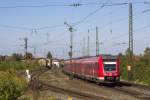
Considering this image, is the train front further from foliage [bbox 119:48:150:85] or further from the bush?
the bush

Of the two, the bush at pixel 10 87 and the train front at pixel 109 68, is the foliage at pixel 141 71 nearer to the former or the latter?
the train front at pixel 109 68

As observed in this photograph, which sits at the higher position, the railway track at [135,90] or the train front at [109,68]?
the train front at [109,68]

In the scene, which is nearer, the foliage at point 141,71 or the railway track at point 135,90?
the railway track at point 135,90

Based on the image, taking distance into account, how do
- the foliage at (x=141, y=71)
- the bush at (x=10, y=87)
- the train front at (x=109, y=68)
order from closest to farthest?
1. the bush at (x=10, y=87)
2. the train front at (x=109, y=68)
3. the foliage at (x=141, y=71)

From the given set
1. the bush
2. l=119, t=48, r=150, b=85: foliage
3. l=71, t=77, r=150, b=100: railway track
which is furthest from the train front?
the bush

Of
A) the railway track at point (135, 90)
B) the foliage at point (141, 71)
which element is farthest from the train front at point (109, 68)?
the foliage at point (141, 71)

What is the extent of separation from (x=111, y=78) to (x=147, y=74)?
13.9 m

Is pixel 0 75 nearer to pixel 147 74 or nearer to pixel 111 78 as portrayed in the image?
pixel 111 78

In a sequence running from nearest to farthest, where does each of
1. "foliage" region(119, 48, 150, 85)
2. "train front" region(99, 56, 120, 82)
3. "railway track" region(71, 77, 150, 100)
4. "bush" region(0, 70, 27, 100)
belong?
"bush" region(0, 70, 27, 100), "railway track" region(71, 77, 150, 100), "train front" region(99, 56, 120, 82), "foliage" region(119, 48, 150, 85)

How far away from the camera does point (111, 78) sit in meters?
47.2

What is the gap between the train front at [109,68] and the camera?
4694 centimetres

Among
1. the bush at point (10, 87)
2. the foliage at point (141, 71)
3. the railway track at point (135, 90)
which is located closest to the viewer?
the bush at point (10, 87)

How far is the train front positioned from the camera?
4694 cm

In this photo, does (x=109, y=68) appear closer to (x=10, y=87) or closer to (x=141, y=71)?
(x=141, y=71)
